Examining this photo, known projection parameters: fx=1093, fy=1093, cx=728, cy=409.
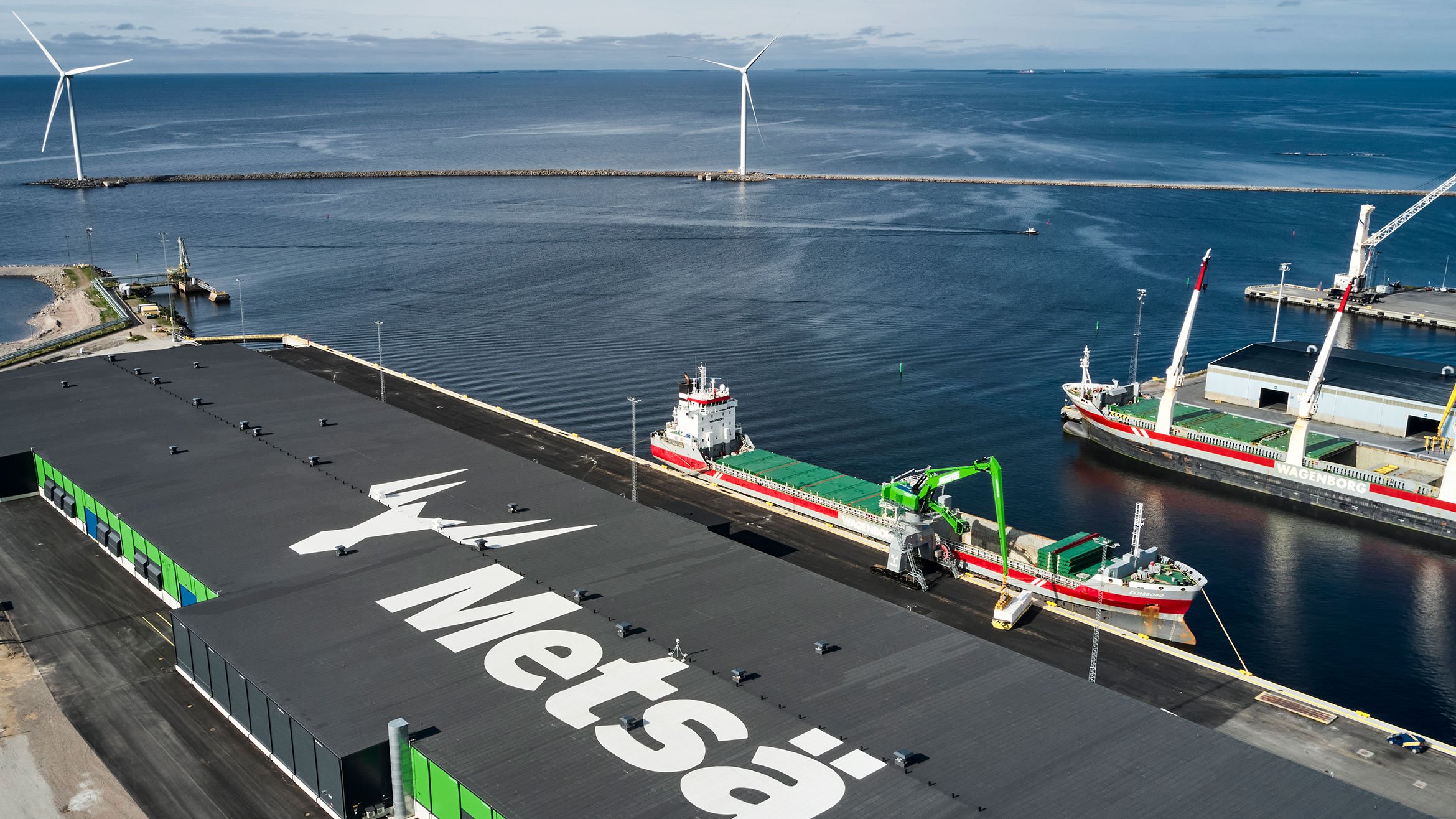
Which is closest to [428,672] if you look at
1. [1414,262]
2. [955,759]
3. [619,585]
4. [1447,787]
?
[619,585]

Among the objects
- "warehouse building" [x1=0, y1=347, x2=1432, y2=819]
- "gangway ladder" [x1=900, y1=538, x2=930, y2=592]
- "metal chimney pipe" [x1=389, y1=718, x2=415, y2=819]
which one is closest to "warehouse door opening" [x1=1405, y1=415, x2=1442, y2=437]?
"gangway ladder" [x1=900, y1=538, x2=930, y2=592]

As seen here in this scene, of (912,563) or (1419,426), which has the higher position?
(912,563)

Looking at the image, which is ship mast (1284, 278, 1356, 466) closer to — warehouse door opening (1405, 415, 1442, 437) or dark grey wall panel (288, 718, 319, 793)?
warehouse door opening (1405, 415, 1442, 437)

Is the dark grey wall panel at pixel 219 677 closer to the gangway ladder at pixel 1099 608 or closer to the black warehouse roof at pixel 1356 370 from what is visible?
the gangway ladder at pixel 1099 608

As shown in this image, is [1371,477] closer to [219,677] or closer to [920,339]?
[920,339]

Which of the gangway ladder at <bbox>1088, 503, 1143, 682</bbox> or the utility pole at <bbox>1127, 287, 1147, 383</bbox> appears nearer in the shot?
the gangway ladder at <bbox>1088, 503, 1143, 682</bbox>

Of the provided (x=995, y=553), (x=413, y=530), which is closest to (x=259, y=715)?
(x=413, y=530)

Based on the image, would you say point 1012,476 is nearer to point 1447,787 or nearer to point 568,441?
point 568,441
